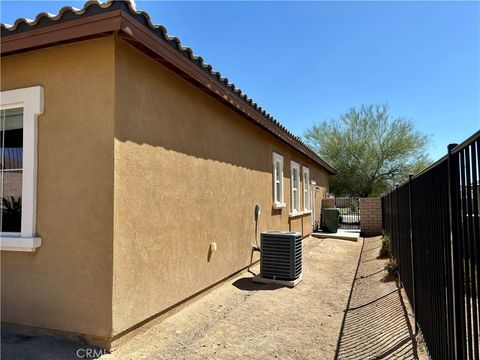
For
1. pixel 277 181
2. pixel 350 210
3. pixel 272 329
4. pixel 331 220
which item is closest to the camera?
pixel 272 329

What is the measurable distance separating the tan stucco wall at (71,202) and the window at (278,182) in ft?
21.6

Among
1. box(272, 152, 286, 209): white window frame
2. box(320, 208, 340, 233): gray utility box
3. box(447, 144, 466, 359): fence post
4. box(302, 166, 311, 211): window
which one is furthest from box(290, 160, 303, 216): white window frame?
box(447, 144, 466, 359): fence post

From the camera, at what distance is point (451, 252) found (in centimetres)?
252

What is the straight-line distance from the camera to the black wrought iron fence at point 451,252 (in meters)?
2.03

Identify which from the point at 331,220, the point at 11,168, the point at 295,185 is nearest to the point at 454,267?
the point at 11,168

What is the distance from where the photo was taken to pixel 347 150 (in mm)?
29688

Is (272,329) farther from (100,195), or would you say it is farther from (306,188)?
(306,188)

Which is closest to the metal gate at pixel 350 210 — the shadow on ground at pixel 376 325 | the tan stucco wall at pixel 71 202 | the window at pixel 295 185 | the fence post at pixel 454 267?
the window at pixel 295 185

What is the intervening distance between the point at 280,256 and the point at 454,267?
4.67m

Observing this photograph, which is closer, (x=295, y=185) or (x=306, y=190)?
(x=295, y=185)

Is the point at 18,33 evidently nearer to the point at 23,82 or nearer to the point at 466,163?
the point at 23,82

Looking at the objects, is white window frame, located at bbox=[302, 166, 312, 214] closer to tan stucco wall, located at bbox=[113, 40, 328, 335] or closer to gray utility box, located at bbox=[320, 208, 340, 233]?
gray utility box, located at bbox=[320, 208, 340, 233]
